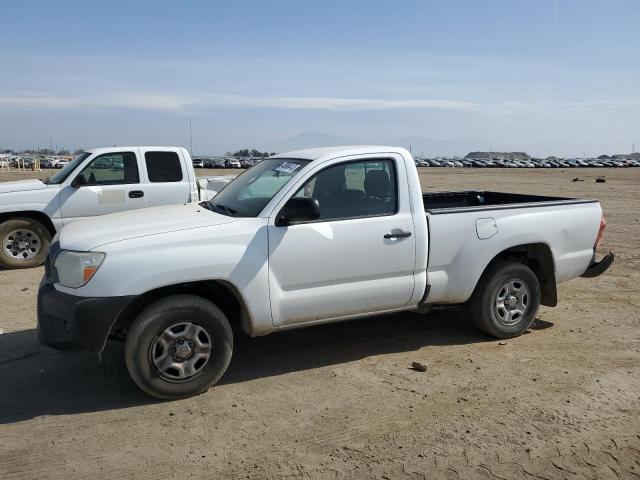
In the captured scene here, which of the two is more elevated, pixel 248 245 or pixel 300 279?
pixel 248 245

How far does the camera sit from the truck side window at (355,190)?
4703 millimetres

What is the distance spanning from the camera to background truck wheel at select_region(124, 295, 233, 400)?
4.07m

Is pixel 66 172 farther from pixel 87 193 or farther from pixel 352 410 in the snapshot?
pixel 352 410

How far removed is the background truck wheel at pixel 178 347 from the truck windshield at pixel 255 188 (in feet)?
2.89

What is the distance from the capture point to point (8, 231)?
28.4ft

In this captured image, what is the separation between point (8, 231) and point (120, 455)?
6325 mm

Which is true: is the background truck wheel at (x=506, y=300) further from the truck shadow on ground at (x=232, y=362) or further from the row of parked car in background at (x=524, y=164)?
the row of parked car in background at (x=524, y=164)

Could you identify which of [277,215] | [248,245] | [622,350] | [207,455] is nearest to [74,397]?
[207,455]

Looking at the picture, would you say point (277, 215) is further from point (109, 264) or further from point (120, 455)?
point (120, 455)

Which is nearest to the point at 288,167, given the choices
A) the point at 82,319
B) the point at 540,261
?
the point at 82,319

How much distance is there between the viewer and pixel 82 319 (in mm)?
3920

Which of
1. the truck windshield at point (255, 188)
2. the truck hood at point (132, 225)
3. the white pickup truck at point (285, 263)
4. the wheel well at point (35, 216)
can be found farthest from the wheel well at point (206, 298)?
the wheel well at point (35, 216)

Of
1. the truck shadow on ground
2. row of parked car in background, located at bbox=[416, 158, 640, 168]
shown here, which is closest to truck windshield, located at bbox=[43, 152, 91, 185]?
the truck shadow on ground

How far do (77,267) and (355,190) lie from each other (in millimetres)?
2253
